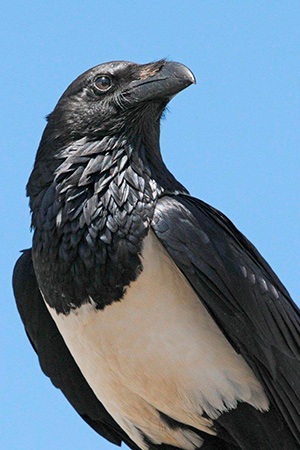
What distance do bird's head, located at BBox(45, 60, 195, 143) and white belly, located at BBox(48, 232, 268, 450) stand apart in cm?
88

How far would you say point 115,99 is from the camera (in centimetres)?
950

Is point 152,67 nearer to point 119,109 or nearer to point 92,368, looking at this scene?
point 119,109

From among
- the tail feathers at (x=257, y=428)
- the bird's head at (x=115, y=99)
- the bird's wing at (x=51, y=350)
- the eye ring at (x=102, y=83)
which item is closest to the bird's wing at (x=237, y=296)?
Answer: the tail feathers at (x=257, y=428)

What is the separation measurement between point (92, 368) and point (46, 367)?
79cm

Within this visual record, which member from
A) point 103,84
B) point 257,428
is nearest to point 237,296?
point 257,428

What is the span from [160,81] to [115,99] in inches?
13.5

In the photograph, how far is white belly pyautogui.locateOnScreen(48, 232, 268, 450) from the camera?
9172mm

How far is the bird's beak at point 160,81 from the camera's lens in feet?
30.6

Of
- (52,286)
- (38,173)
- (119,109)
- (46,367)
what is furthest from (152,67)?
(46,367)

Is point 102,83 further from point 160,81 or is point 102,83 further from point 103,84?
point 160,81

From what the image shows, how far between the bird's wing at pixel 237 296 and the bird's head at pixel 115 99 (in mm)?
643

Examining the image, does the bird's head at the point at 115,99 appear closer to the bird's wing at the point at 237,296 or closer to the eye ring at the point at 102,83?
the eye ring at the point at 102,83

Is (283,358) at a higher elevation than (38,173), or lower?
lower

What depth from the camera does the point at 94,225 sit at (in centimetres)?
916
